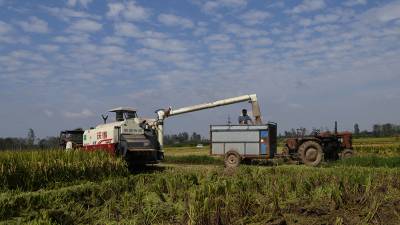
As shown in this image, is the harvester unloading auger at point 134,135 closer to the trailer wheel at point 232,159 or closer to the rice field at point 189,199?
the trailer wheel at point 232,159

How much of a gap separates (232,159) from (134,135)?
443 cm

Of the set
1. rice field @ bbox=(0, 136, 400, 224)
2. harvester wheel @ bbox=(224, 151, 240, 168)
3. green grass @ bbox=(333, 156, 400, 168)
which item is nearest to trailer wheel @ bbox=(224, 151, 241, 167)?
harvester wheel @ bbox=(224, 151, 240, 168)

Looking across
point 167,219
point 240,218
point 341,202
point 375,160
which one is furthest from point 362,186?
point 375,160

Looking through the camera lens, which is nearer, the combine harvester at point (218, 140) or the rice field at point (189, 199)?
the rice field at point (189, 199)

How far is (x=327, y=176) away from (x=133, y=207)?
218 inches

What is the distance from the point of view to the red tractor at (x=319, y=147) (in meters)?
20.8

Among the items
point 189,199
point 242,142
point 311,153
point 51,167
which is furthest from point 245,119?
point 189,199

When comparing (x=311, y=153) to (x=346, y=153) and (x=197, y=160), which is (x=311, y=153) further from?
(x=197, y=160)

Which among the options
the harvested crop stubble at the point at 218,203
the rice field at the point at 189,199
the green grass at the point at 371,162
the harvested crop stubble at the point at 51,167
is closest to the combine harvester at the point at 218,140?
the green grass at the point at 371,162

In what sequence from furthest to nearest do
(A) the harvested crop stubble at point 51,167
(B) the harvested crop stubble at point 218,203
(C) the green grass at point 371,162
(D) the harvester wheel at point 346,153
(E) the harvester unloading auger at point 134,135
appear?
(D) the harvester wheel at point 346,153 → (C) the green grass at point 371,162 → (E) the harvester unloading auger at point 134,135 → (A) the harvested crop stubble at point 51,167 → (B) the harvested crop stubble at point 218,203

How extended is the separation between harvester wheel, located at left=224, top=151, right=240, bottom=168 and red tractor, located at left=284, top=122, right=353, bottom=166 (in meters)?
2.58

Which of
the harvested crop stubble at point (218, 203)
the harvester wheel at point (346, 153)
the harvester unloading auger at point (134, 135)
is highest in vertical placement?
the harvester unloading auger at point (134, 135)

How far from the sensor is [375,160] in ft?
66.8

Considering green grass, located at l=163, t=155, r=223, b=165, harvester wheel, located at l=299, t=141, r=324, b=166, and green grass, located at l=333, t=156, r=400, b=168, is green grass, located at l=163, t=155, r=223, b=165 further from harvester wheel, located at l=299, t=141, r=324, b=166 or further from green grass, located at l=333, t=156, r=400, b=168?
green grass, located at l=333, t=156, r=400, b=168
